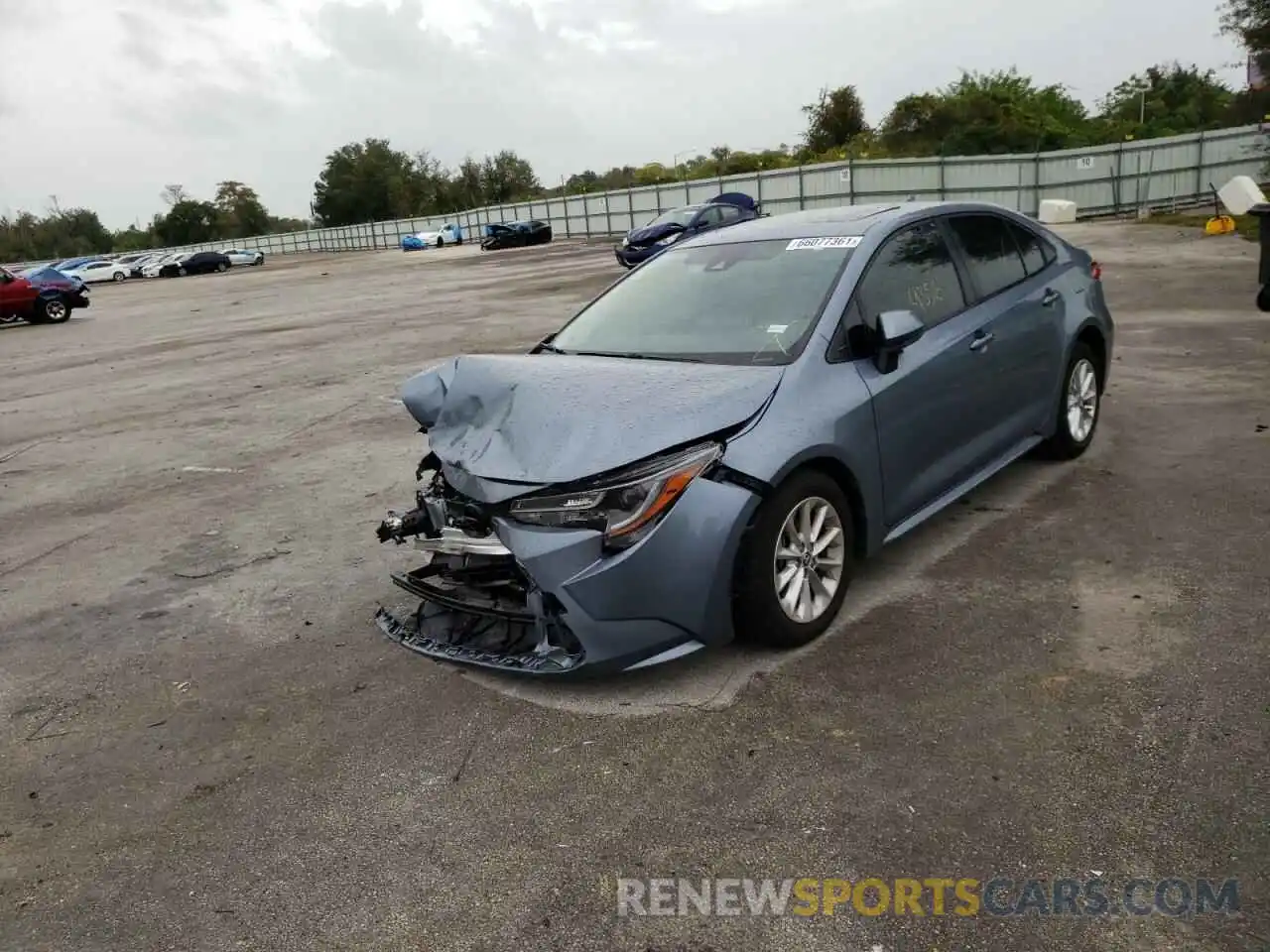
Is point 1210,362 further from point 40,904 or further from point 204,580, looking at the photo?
point 40,904

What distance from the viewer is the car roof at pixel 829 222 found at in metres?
4.80

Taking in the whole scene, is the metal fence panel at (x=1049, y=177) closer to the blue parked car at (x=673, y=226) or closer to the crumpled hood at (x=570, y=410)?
the blue parked car at (x=673, y=226)

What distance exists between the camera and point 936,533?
5.16 m

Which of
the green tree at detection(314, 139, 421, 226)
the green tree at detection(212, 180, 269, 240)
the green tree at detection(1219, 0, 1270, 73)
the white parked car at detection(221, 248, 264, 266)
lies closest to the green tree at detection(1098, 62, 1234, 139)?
the green tree at detection(1219, 0, 1270, 73)

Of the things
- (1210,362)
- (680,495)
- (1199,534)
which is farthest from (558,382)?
(1210,362)

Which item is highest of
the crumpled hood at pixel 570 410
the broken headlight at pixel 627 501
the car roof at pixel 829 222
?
the car roof at pixel 829 222

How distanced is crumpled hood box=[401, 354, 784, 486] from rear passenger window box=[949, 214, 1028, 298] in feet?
6.07

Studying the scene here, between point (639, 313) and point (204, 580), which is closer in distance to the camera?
point (639, 313)

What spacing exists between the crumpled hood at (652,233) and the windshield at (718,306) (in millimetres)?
19805

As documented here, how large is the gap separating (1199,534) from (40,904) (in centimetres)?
495

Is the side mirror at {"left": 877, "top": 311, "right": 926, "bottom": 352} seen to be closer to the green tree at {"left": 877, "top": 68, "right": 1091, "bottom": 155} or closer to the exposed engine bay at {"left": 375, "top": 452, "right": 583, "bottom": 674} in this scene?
the exposed engine bay at {"left": 375, "top": 452, "right": 583, "bottom": 674}

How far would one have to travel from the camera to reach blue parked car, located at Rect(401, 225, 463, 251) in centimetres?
5947

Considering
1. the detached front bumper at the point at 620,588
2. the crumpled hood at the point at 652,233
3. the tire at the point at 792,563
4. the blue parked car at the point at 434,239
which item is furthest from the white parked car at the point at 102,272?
the tire at the point at 792,563

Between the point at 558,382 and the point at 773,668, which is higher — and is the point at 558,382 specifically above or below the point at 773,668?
above
